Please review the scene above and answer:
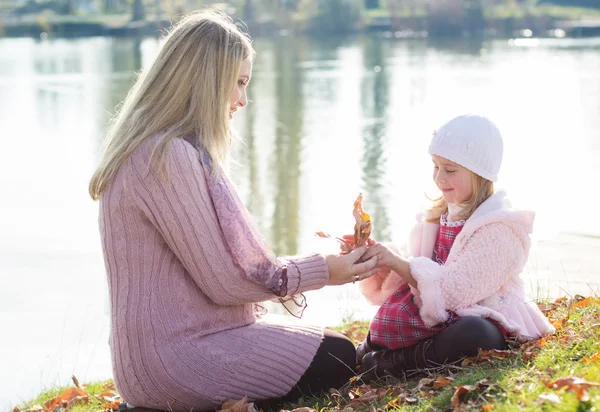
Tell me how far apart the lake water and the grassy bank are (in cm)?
147

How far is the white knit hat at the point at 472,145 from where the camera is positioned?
362 cm

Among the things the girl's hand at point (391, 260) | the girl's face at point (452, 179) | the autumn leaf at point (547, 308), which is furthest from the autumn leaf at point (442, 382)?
the autumn leaf at point (547, 308)

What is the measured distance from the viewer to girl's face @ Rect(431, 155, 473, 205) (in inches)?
145

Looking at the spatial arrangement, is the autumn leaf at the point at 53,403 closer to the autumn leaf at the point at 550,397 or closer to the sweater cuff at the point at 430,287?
→ the sweater cuff at the point at 430,287

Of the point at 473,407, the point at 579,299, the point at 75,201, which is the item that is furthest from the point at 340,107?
the point at 473,407

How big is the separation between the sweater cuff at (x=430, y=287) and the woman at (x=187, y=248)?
29 centimetres

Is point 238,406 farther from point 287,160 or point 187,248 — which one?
point 287,160

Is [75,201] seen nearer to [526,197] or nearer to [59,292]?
[59,292]

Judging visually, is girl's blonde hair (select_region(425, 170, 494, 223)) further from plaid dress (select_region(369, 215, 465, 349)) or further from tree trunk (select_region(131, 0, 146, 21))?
tree trunk (select_region(131, 0, 146, 21))

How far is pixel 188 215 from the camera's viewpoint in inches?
130

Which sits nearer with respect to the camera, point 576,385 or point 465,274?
point 576,385

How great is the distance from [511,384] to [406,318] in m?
0.79

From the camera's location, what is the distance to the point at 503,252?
11.9 ft

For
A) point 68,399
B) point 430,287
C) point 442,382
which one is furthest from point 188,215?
point 68,399
